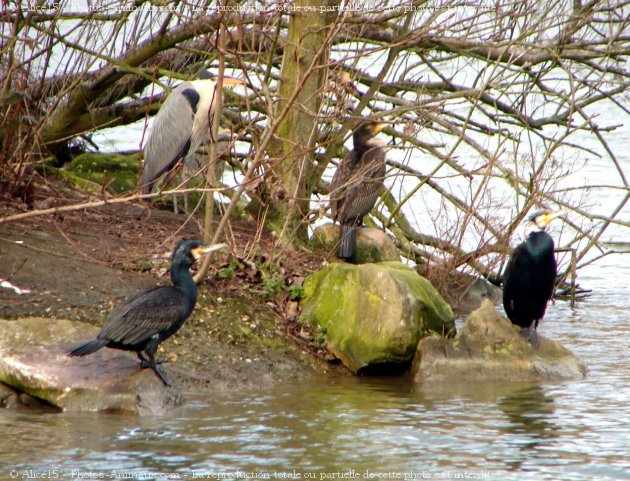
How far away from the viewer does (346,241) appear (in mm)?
8977

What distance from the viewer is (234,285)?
7996 millimetres

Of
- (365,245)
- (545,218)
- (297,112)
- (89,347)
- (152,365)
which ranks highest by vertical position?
(297,112)

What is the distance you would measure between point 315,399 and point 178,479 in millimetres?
1884

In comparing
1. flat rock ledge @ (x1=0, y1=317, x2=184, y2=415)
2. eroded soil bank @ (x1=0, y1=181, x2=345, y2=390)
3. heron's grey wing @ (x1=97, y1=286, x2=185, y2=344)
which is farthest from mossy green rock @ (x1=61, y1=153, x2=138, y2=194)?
heron's grey wing @ (x1=97, y1=286, x2=185, y2=344)

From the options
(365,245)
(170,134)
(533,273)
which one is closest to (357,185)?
(365,245)

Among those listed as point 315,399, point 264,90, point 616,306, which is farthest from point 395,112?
point 616,306

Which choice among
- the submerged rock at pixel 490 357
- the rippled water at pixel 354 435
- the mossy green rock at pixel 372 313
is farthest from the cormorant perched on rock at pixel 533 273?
the rippled water at pixel 354 435

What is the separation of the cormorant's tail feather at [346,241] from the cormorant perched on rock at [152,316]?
290 cm

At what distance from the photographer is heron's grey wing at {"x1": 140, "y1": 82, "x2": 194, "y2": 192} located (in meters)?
9.36

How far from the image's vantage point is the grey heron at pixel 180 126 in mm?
9242

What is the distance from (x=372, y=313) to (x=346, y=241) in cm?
166

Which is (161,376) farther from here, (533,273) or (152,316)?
(533,273)

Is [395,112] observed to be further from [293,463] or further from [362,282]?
[293,463]

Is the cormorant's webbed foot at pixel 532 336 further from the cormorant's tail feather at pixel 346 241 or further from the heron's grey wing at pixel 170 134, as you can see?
the heron's grey wing at pixel 170 134
